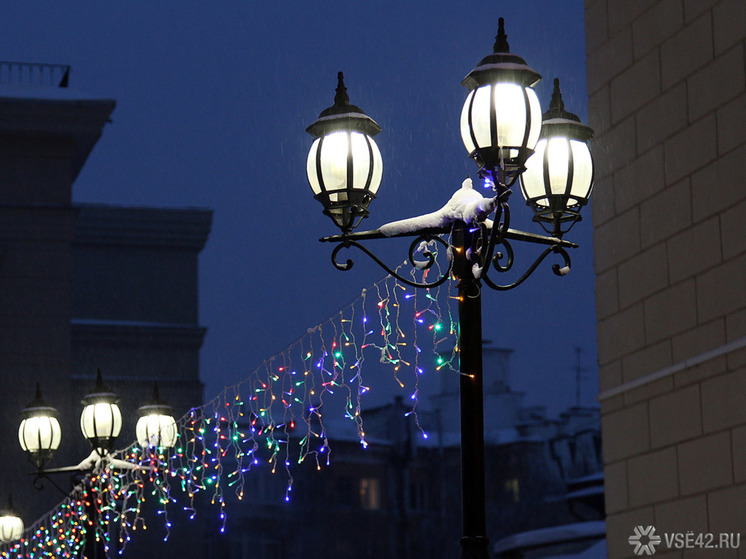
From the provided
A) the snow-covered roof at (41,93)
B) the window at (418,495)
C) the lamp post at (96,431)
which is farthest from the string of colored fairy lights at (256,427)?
the snow-covered roof at (41,93)

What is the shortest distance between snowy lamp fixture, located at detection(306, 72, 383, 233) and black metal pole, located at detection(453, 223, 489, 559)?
0.40 metres

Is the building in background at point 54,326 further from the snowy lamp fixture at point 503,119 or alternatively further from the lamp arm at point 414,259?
the snowy lamp fixture at point 503,119

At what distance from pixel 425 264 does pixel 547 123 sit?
0.73 metres

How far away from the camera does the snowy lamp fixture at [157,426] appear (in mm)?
9133

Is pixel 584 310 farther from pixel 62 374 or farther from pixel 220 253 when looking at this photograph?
pixel 62 374

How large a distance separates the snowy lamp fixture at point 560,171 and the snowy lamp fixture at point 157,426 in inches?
189

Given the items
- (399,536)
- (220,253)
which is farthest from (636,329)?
(220,253)

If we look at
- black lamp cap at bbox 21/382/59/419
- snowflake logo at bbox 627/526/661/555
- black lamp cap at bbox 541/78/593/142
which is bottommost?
snowflake logo at bbox 627/526/661/555

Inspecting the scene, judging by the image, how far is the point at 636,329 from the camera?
5.13m

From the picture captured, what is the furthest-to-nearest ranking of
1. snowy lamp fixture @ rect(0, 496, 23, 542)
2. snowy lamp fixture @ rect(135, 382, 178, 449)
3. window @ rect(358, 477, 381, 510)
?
window @ rect(358, 477, 381, 510)
snowy lamp fixture @ rect(0, 496, 23, 542)
snowy lamp fixture @ rect(135, 382, 178, 449)

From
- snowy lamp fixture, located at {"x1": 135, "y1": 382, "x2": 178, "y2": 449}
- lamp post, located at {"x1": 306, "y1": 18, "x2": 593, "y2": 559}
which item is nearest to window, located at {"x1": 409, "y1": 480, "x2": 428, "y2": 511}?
snowy lamp fixture, located at {"x1": 135, "y1": 382, "x2": 178, "y2": 449}

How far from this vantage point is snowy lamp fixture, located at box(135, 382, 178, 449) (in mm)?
9133

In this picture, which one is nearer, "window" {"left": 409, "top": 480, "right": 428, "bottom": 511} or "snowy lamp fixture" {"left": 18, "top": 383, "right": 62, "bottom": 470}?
"snowy lamp fixture" {"left": 18, "top": 383, "right": 62, "bottom": 470}

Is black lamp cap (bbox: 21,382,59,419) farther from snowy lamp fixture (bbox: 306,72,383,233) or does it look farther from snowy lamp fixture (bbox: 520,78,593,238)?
snowy lamp fixture (bbox: 520,78,593,238)
